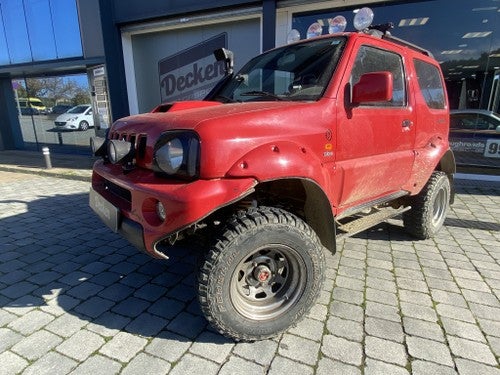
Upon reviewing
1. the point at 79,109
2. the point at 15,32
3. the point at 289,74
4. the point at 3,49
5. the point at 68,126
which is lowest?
the point at 68,126

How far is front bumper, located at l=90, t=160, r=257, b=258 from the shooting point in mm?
1904

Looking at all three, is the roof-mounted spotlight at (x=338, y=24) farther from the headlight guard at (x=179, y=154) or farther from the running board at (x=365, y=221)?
the headlight guard at (x=179, y=154)

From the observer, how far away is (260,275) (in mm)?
2371

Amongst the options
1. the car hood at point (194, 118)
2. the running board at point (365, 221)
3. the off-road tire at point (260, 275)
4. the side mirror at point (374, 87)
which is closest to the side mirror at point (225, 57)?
the car hood at point (194, 118)

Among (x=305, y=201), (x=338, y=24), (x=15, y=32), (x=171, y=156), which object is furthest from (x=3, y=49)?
(x=305, y=201)

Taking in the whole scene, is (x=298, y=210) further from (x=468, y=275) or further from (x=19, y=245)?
(x=19, y=245)

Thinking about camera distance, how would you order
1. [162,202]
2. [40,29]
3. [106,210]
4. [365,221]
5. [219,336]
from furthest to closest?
[40,29]
[365,221]
[106,210]
[219,336]
[162,202]

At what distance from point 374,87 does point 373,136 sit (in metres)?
0.58

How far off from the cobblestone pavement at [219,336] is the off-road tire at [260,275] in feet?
0.57

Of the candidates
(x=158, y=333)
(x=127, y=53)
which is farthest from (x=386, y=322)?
(x=127, y=53)

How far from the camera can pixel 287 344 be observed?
227 centimetres

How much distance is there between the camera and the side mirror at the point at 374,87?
7.70 ft

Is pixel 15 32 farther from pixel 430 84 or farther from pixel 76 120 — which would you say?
pixel 430 84

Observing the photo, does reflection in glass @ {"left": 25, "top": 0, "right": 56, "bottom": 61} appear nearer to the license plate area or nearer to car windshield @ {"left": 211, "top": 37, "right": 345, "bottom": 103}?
car windshield @ {"left": 211, "top": 37, "right": 345, "bottom": 103}
